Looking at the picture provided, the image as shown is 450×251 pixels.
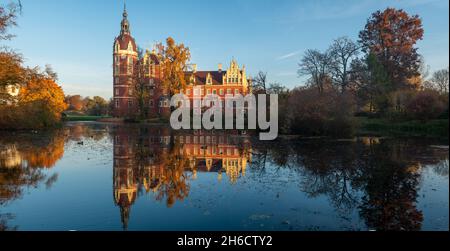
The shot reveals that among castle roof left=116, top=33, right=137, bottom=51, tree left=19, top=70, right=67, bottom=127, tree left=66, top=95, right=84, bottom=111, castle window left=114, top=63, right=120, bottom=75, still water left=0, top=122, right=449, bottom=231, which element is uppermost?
castle roof left=116, top=33, right=137, bottom=51

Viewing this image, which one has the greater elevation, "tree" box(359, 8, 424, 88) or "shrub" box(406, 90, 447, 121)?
"tree" box(359, 8, 424, 88)

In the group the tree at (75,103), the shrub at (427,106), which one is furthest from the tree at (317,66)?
the tree at (75,103)

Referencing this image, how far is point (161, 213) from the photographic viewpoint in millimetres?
7121

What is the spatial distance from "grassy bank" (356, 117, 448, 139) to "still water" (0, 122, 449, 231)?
216cm

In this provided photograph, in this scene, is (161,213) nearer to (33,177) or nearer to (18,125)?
(33,177)

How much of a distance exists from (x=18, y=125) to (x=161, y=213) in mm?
33770

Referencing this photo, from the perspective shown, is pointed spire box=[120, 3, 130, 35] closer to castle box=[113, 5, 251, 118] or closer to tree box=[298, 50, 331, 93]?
castle box=[113, 5, 251, 118]

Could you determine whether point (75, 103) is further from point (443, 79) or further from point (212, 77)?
point (443, 79)

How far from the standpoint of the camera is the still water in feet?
21.4

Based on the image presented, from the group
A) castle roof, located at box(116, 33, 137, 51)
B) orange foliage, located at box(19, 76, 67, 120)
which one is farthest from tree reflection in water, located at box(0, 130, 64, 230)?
castle roof, located at box(116, 33, 137, 51)

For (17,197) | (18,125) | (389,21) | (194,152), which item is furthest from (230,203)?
(389,21)

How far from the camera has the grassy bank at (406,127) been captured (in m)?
16.8

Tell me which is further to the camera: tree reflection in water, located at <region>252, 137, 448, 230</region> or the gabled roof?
the gabled roof

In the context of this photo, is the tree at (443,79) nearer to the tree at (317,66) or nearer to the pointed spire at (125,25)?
the tree at (317,66)
